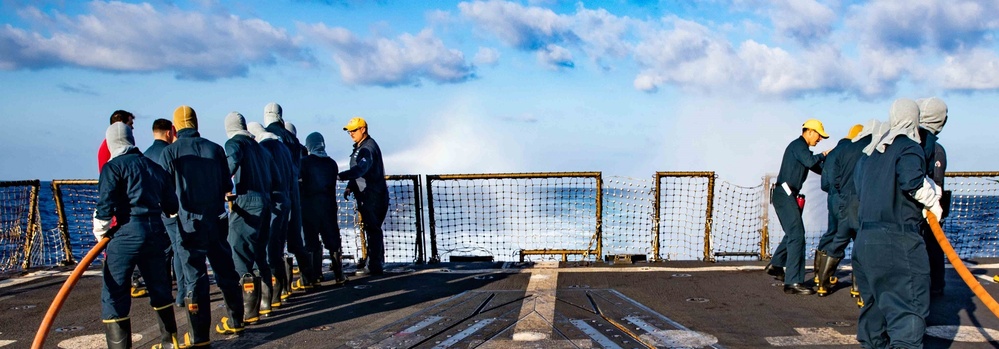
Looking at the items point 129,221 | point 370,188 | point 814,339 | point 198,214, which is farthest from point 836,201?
point 129,221

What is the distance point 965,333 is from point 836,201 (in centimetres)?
174

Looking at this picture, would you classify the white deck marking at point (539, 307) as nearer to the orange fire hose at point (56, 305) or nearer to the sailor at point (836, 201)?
the sailor at point (836, 201)

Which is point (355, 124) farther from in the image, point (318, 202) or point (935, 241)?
point (935, 241)

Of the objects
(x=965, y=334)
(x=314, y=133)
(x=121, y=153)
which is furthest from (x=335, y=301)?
(x=965, y=334)

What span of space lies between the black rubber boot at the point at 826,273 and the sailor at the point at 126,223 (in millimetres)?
6510

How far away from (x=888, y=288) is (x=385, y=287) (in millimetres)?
5827

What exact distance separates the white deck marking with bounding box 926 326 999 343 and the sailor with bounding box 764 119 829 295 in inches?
69.3

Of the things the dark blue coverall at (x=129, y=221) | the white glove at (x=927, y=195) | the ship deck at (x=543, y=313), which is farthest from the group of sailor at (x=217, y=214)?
the white glove at (x=927, y=195)

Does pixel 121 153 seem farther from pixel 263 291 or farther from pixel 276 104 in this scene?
pixel 276 104

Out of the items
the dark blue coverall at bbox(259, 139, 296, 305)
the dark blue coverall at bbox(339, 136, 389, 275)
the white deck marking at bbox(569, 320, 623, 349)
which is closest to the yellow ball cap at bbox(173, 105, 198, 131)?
the dark blue coverall at bbox(259, 139, 296, 305)

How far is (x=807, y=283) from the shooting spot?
8867mm

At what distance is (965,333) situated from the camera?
6.30 m

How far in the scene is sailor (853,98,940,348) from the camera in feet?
15.5

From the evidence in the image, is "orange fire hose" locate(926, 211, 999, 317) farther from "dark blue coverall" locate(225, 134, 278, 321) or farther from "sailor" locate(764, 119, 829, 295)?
"dark blue coverall" locate(225, 134, 278, 321)
